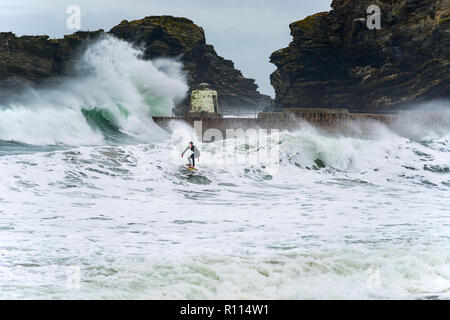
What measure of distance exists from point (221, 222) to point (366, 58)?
3954cm

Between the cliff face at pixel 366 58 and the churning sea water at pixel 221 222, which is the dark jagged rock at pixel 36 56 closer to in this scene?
the cliff face at pixel 366 58

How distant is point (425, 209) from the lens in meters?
11.4

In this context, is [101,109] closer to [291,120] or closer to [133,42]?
[291,120]

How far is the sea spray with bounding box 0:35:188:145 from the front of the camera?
21.8 m

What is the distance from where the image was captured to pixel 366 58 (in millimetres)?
45875

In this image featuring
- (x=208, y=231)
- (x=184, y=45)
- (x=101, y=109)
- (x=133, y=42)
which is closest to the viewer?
(x=208, y=231)

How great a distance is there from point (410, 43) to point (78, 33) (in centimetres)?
5296

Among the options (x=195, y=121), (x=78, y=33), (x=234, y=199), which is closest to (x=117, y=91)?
(x=195, y=121)

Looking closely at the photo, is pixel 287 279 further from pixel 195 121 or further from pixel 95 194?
pixel 195 121

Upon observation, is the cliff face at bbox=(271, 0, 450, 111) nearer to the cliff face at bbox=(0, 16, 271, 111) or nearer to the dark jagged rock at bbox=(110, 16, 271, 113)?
the dark jagged rock at bbox=(110, 16, 271, 113)

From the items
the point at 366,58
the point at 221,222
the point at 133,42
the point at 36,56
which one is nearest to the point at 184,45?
the point at 133,42

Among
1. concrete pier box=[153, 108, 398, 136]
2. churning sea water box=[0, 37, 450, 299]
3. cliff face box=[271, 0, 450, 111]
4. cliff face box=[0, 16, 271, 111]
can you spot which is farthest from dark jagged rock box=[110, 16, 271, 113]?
churning sea water box=[0, 37, 450, 299]

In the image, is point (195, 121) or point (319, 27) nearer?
point (195, 121)

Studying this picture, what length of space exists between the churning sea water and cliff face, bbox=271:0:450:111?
67.0 ft
